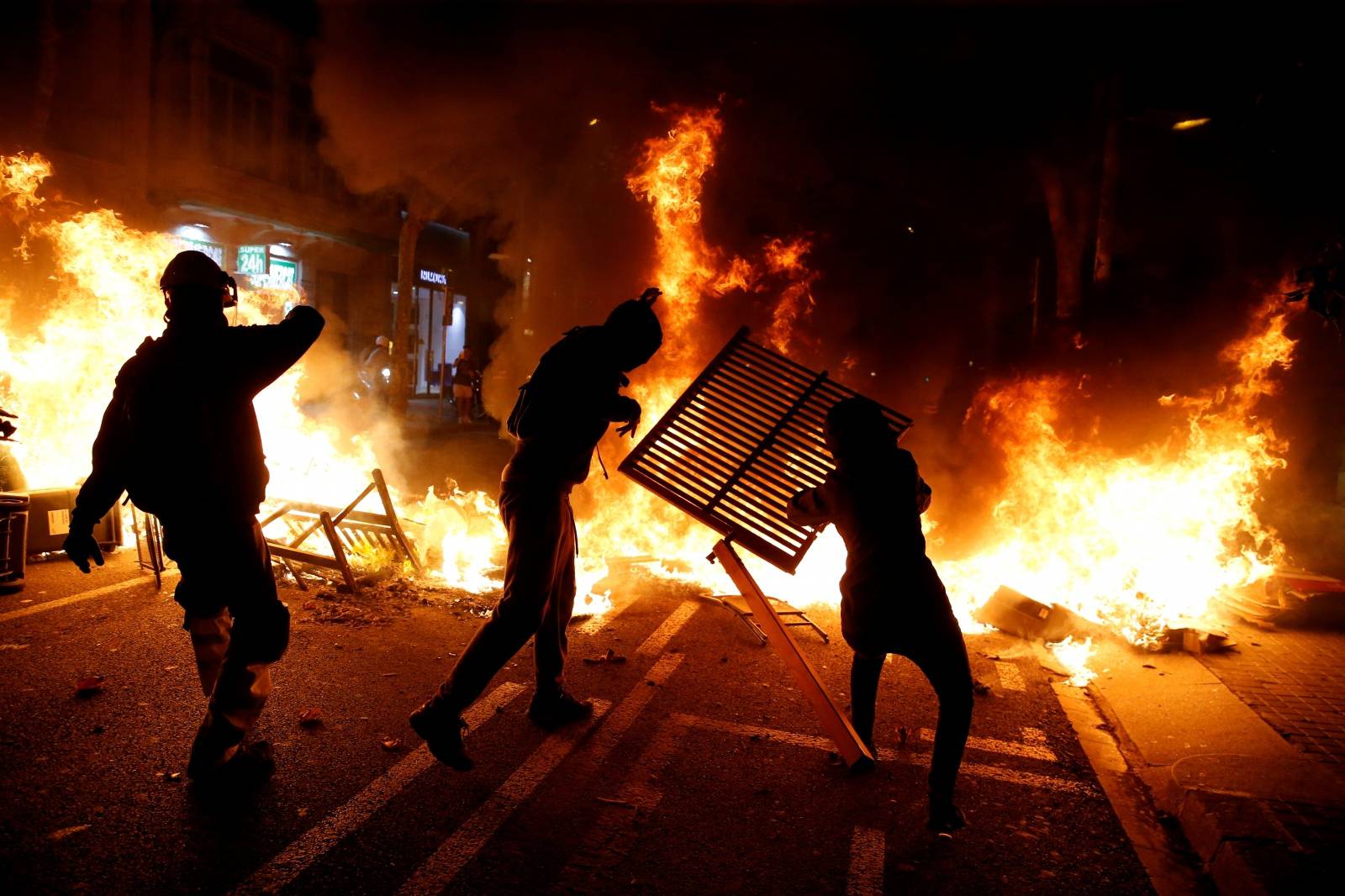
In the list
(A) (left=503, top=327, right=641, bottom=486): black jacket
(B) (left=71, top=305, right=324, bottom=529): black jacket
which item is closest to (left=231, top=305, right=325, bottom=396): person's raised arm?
(B) (left=71, top=305, right=324, bottom=529): black jacket

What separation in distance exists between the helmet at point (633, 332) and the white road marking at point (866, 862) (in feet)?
7.52

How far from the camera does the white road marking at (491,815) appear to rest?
110 inches

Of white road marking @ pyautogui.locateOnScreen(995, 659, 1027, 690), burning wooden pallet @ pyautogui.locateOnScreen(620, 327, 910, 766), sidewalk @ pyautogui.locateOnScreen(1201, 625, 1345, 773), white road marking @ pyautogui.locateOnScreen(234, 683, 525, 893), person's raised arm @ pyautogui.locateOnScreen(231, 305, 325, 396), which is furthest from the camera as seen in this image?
white road marking @ pyautogui.locateOnScreen(995, 659, 1027, 690)

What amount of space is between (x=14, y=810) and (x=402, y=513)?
16.2 feet

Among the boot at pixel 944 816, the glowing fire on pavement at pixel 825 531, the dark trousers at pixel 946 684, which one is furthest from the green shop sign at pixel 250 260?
the boot at pixel 944 816

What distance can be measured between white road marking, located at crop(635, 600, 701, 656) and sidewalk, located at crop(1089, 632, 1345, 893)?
282cm

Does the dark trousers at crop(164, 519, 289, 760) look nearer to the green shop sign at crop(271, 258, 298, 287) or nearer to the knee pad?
the knee pad

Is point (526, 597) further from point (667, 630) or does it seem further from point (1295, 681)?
point (1295, 681)

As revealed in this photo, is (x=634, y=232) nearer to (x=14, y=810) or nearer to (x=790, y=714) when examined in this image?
(x=790, y=714)

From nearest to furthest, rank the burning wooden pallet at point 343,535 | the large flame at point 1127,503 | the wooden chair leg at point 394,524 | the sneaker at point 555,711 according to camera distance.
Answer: the sneaker at point 555,711, the burning wooden pallet at point 343,535, the wooden chair leg at point 394,524, the large flame at point 1127,503

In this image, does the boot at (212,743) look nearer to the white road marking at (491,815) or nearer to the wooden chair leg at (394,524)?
the white road marking at (491,815)

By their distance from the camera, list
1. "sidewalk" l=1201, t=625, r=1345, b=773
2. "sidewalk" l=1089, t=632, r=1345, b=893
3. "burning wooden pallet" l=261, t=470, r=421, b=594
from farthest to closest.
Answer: "burning wooden pallet" l=261, t=470, r=421, b=594 < "sidewalk" l=1201, t=625, r=1345, b=773 < "sidewalk" l=1089, t=632, r=1345, b=893

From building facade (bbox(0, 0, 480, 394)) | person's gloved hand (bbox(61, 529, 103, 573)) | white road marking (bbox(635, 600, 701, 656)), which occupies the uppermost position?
building facade (bbox(0, 0, 480, 394))

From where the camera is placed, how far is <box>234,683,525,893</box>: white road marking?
2.72 metres
